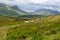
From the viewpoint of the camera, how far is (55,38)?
3731 centimetres

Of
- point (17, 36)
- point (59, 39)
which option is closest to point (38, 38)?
point (59, 39)

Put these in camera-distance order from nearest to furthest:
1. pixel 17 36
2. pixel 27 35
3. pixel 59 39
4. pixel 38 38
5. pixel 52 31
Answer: pixel 38 38 < pixel 59 39 < pixel 17 36 < pixel 27 35 < pixel 52 31

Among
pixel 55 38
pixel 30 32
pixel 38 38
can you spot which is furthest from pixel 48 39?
pixel 30 32

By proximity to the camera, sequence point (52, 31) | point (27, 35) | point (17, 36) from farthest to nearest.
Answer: point (52, 31) < point (27, 35) < point (17, 36)

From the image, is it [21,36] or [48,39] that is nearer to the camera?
[48,39]

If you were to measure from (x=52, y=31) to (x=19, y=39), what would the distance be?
1083cm

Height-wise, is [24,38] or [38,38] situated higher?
[38,38]

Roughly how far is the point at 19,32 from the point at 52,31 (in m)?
9.90

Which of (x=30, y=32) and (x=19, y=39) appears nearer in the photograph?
(x=19, y=39)

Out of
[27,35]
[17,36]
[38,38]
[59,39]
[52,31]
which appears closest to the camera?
[38,38]

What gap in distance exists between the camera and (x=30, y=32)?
47312mm

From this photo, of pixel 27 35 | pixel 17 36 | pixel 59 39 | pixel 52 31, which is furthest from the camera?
pixel 52 31

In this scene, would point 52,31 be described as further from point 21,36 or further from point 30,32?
point 21,36

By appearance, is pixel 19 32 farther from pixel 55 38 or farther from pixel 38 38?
pixel 38 38
